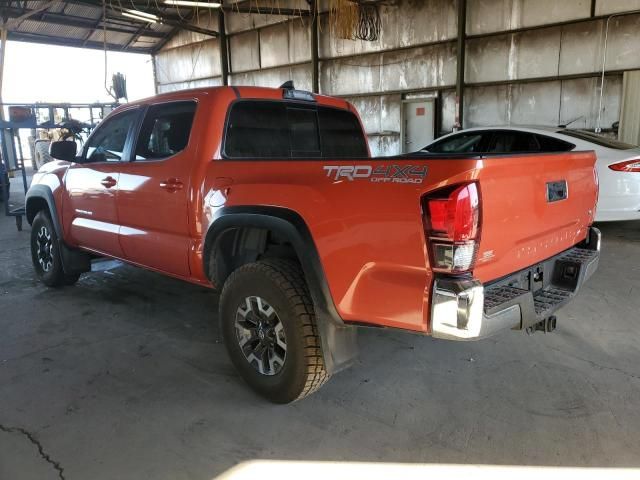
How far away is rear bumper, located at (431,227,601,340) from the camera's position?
209cm

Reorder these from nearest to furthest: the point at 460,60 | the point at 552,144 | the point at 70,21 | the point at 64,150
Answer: the point at 64,150 < the point at 552,144 < the point at 460,60 < the point at 70,21

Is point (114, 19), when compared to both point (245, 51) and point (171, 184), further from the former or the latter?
point (171, 184)

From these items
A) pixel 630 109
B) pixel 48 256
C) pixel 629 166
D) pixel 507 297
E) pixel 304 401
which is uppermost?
pixel 630 109

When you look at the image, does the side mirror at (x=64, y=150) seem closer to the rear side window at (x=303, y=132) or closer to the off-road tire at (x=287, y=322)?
the rear side window at (x=303, y=132)

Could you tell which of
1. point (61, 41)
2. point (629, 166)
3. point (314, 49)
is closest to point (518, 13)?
point (314, 49)

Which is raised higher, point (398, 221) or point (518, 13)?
point (518, 13)

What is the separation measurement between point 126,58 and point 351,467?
21.1 meters

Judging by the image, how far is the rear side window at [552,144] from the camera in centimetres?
654

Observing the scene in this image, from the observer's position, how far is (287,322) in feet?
8.85

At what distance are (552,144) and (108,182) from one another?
5504mm

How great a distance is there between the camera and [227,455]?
8.14ft

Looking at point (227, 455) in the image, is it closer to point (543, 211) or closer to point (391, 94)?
point (543, 211)

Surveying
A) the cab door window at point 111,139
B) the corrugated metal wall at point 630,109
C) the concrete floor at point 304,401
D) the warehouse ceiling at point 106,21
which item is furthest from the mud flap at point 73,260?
the corrugated metal wall at point 630,109

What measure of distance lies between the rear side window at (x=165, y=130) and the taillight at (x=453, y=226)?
6.29 feet
